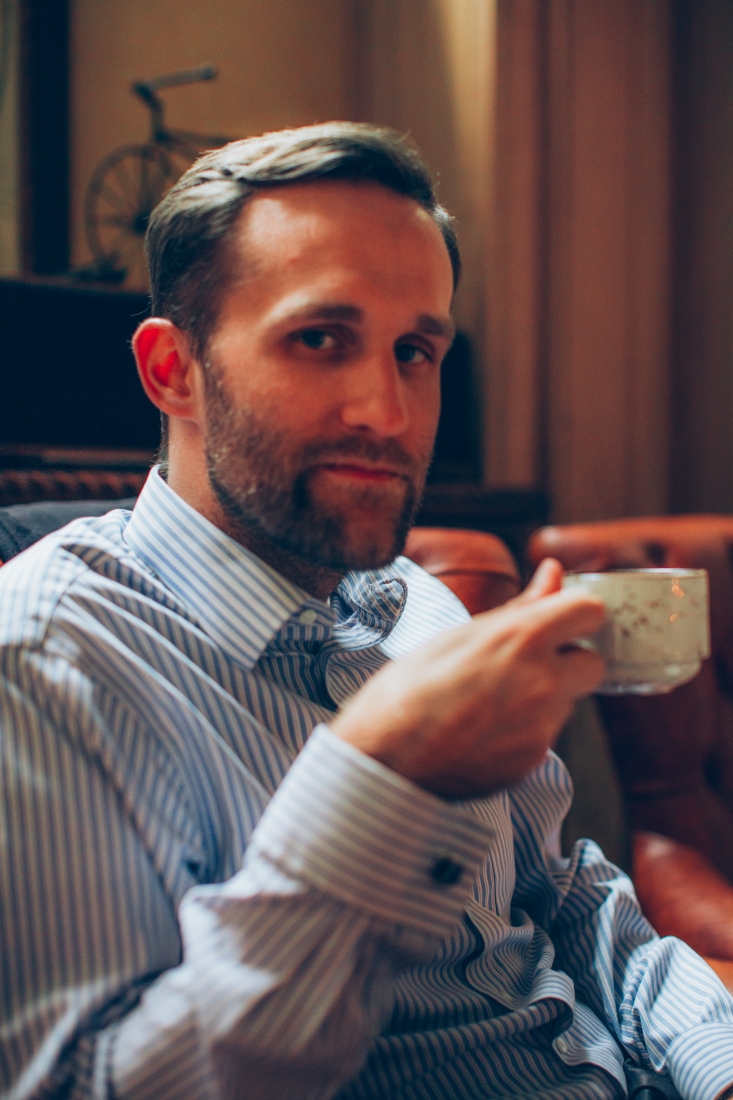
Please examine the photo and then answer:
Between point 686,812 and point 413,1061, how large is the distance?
873mm

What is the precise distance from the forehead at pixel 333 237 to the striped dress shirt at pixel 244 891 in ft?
0.82

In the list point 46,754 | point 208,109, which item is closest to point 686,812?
point 46,754

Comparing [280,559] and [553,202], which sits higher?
[553,202]

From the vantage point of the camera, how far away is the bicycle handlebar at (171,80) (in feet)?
7.76

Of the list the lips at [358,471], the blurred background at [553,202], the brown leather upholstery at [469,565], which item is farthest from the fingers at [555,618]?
the blurred background at [553,202]

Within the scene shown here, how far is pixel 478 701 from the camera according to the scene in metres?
0.54

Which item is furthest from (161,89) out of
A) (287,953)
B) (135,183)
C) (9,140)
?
(287,953)

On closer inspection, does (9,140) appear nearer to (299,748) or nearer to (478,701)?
(299,748)

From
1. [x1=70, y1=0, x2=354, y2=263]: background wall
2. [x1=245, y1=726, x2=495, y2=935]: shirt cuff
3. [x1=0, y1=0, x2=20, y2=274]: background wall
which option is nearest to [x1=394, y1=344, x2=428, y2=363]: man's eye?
[x1=245, y1=726, x2=495, y2=935]: shirt cuff

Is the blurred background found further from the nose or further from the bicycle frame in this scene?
the nose

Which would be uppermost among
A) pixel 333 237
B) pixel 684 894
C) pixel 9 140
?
pixel 9 140

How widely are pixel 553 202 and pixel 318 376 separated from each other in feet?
5.68

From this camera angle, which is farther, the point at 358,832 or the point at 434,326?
the point at 434,326

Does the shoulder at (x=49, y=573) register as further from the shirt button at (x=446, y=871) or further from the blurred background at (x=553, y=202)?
the blurred background at (x=553, y=202)
